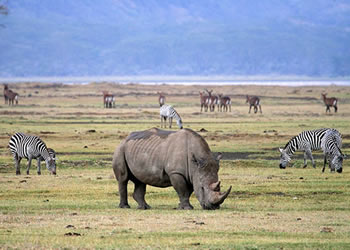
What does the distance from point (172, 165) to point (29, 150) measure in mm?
8584

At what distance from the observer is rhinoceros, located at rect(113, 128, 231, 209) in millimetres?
15938

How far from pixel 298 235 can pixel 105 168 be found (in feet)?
43.1

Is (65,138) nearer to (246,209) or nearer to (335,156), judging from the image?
(335,156)

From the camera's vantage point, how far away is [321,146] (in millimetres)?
25250

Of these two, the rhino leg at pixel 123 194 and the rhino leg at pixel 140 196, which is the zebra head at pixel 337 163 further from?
the rhino leg at pixel 123 194

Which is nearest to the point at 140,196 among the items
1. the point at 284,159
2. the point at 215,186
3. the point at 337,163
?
the point at 215,186

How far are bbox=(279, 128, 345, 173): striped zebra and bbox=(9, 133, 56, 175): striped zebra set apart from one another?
22.9ft

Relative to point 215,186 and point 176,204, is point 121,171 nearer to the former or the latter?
point 176,204

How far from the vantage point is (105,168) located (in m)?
25.5

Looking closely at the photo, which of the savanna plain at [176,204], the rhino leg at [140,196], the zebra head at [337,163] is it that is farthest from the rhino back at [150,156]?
the zebra head at [337,163]

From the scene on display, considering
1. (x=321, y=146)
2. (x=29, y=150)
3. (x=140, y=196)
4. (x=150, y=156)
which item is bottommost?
(x=140, y=196)

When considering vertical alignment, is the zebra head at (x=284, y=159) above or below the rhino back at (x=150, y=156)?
below

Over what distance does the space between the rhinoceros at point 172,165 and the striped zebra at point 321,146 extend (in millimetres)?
8426

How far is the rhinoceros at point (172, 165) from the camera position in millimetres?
15938
